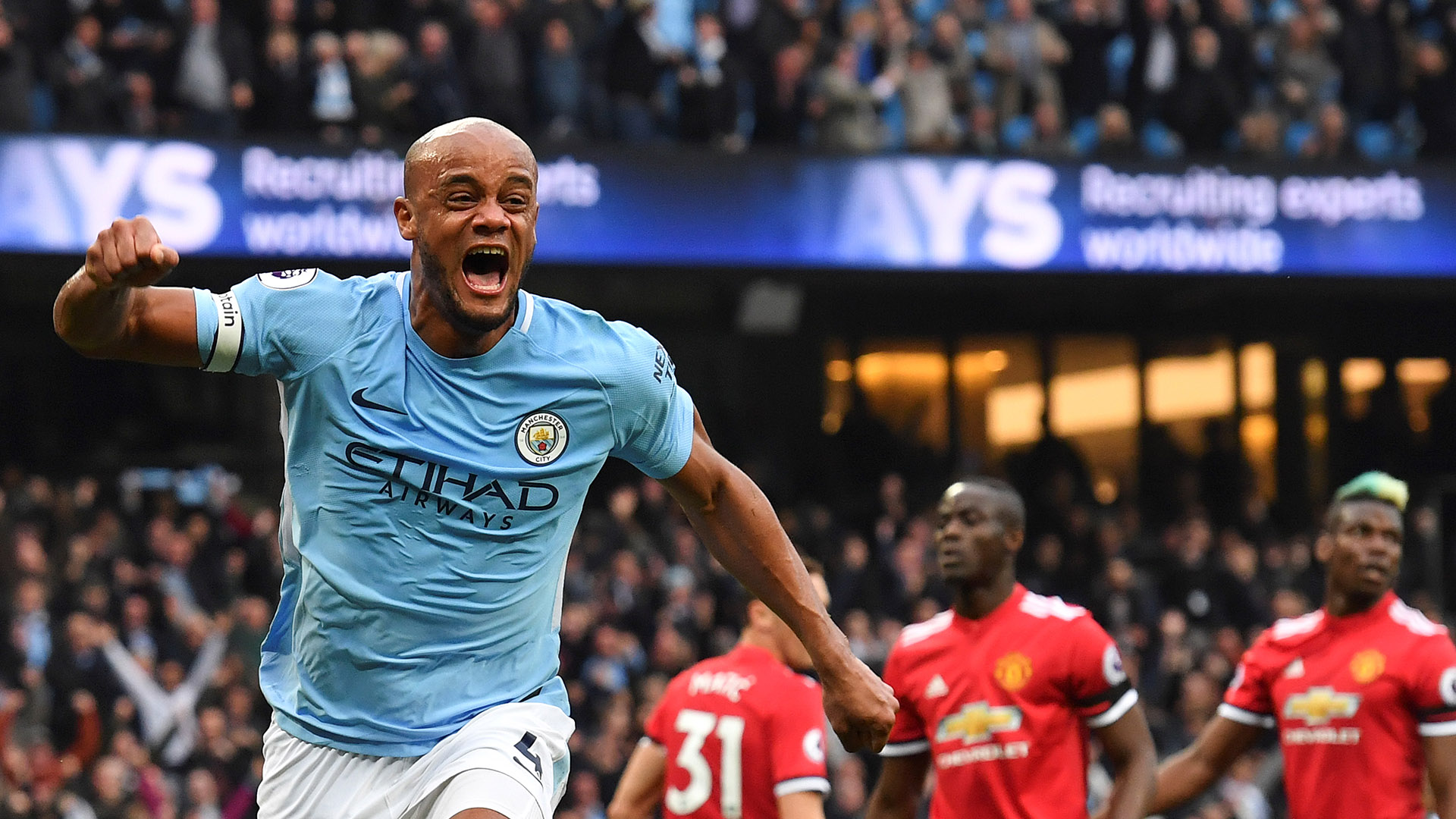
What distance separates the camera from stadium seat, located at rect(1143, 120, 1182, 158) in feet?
65.7

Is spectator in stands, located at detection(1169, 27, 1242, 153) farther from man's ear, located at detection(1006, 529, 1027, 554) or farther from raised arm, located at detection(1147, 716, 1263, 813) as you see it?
man's ear, located at detection(1006, 529, 1027, 554)

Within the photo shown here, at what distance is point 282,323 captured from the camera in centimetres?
423

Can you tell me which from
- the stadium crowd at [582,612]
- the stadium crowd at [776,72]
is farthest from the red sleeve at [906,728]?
the stadium crowd at [776,72]

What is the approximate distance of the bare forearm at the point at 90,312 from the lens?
3887mm

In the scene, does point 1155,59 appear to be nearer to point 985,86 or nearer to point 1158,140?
point 1158,140

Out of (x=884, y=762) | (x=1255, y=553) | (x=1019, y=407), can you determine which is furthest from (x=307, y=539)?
(x=1019, y=407)

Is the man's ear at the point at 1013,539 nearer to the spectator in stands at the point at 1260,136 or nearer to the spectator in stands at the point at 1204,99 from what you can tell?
the spectator in stands at the point at 1204,99

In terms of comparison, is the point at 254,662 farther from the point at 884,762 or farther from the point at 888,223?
the point at 884,762

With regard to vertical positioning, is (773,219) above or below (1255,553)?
above

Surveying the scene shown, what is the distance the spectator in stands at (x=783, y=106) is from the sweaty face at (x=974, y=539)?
39.4ft

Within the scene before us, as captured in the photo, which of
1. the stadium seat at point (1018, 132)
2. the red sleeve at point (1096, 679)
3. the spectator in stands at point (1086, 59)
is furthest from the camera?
the spectator in stands at point (1086, 59)

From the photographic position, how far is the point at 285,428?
14.4ft

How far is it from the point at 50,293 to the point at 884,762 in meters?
15.9

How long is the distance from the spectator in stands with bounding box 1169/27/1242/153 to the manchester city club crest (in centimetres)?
1645
